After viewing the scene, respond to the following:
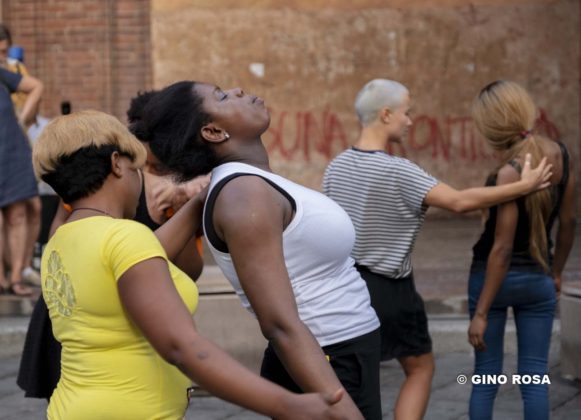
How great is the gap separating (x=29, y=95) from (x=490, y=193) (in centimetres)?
482

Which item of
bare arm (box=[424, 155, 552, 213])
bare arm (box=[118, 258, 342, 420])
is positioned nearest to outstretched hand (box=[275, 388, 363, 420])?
bare arm (box=[118, 258, 342, 420])

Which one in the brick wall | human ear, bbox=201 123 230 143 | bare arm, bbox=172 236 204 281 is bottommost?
the brick wall

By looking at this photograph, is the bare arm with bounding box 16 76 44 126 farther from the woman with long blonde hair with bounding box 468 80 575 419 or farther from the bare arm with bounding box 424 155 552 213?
the bare arm with bounding box 424 155 552 213

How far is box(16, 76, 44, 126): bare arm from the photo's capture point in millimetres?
8906

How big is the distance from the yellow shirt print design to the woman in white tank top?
1.32ft

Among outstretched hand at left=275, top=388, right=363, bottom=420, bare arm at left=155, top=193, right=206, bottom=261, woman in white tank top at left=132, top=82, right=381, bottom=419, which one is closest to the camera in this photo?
outstretched hand at left=275, top=388, right=363, bottom=420

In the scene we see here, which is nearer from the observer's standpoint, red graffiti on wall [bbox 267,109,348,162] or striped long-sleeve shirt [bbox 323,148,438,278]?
striped long-sleeve shirt [bbox 323,148,438,278]

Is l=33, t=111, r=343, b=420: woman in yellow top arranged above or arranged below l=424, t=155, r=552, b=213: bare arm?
above

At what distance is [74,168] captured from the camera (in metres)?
3.10

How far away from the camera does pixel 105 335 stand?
9.79ft

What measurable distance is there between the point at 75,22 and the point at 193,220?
1112 centimetres

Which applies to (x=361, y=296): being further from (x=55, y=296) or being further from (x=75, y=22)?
(x=75, y=22)

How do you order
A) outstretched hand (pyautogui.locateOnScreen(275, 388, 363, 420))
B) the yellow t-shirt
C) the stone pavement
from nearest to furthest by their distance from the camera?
outstretched hand (pyautogui.locateOnScreen(275, 388, 363, 420)) → the yellow t-shirt → the stone pavement

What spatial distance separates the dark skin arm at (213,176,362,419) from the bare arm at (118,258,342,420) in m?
0.18
